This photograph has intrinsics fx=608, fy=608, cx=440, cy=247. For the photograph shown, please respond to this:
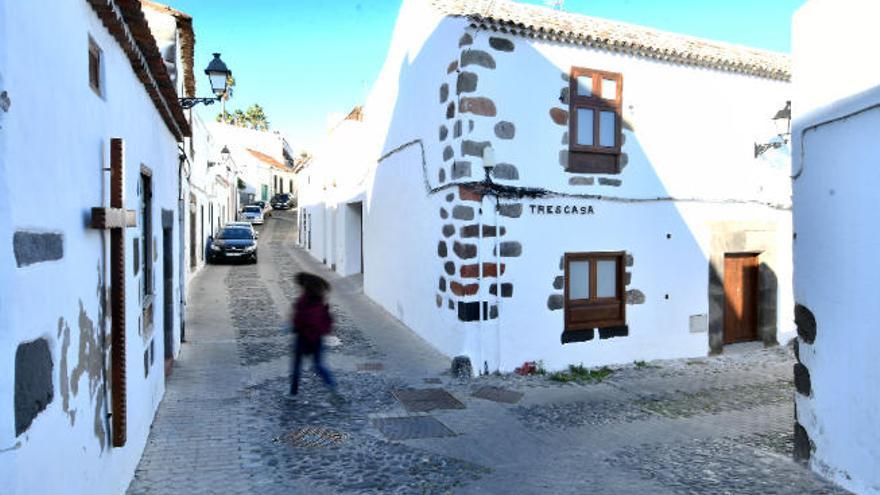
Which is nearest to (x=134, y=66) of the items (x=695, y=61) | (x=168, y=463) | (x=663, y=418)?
(x=168, y=463)

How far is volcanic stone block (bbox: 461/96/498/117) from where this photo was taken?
8562 millimetres

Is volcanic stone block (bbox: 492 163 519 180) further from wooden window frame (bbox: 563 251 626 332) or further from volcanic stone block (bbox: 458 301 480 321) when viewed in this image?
volcanic stone block (bbox: 458 301 480 321)

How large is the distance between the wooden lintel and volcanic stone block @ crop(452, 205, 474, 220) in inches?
205

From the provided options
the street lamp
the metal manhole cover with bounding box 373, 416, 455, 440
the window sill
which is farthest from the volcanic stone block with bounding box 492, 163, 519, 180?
the street lamp

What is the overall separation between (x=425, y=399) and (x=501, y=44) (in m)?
5.06

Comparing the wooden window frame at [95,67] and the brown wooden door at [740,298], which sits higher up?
the wooden window frame at [95,67]

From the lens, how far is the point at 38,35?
2582 mm

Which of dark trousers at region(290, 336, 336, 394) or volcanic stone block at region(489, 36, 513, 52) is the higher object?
volcanic stone block at region(489, 36, 513, 52)

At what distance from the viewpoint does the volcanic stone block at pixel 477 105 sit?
8.56 m

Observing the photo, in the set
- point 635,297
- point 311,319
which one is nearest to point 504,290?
point 635,297

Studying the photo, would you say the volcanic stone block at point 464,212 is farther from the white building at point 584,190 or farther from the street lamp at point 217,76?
the street lamp at point 217,76

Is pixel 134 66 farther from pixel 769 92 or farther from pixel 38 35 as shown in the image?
pixel 769 92

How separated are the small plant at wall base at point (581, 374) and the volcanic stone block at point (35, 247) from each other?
6.82 meters

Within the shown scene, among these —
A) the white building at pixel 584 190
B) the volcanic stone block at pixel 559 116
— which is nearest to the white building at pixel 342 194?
the white building at pixel 584 190
